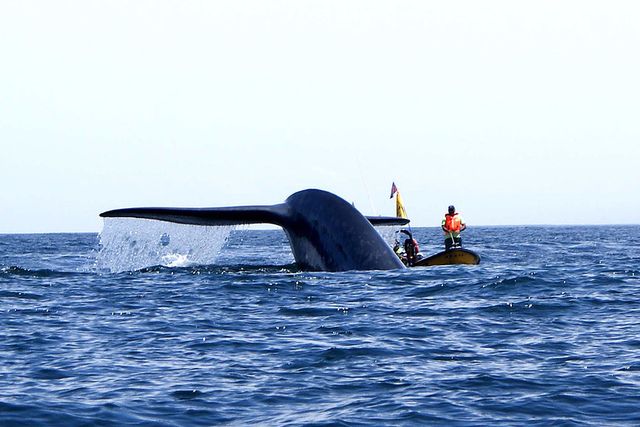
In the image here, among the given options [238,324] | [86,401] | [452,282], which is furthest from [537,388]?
[452,282]

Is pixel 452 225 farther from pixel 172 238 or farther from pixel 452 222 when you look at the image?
pixel 172 238

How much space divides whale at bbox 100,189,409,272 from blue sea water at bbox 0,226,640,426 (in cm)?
38

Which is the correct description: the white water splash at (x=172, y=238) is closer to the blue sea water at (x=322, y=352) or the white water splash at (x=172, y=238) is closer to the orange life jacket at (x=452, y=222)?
the blue sea water at (x=322, y=352)

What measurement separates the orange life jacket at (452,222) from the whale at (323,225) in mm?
5577

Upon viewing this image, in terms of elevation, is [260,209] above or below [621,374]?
above

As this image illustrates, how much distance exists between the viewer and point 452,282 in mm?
17938

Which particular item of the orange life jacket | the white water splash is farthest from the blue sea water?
the orange life jacket

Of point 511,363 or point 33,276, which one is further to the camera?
point 33,276

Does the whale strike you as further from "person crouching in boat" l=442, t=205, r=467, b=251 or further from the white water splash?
"person crouching in boat" l=442, t=205, r=467, b=251

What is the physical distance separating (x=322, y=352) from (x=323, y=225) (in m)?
6.63

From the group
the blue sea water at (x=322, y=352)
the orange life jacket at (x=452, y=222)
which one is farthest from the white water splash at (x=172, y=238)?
the orange life jacket at (x=452, y=222)

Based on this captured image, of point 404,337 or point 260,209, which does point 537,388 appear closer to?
point 404,337

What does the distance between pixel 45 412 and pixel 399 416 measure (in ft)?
9.87

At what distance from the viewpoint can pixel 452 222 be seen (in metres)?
23.6
